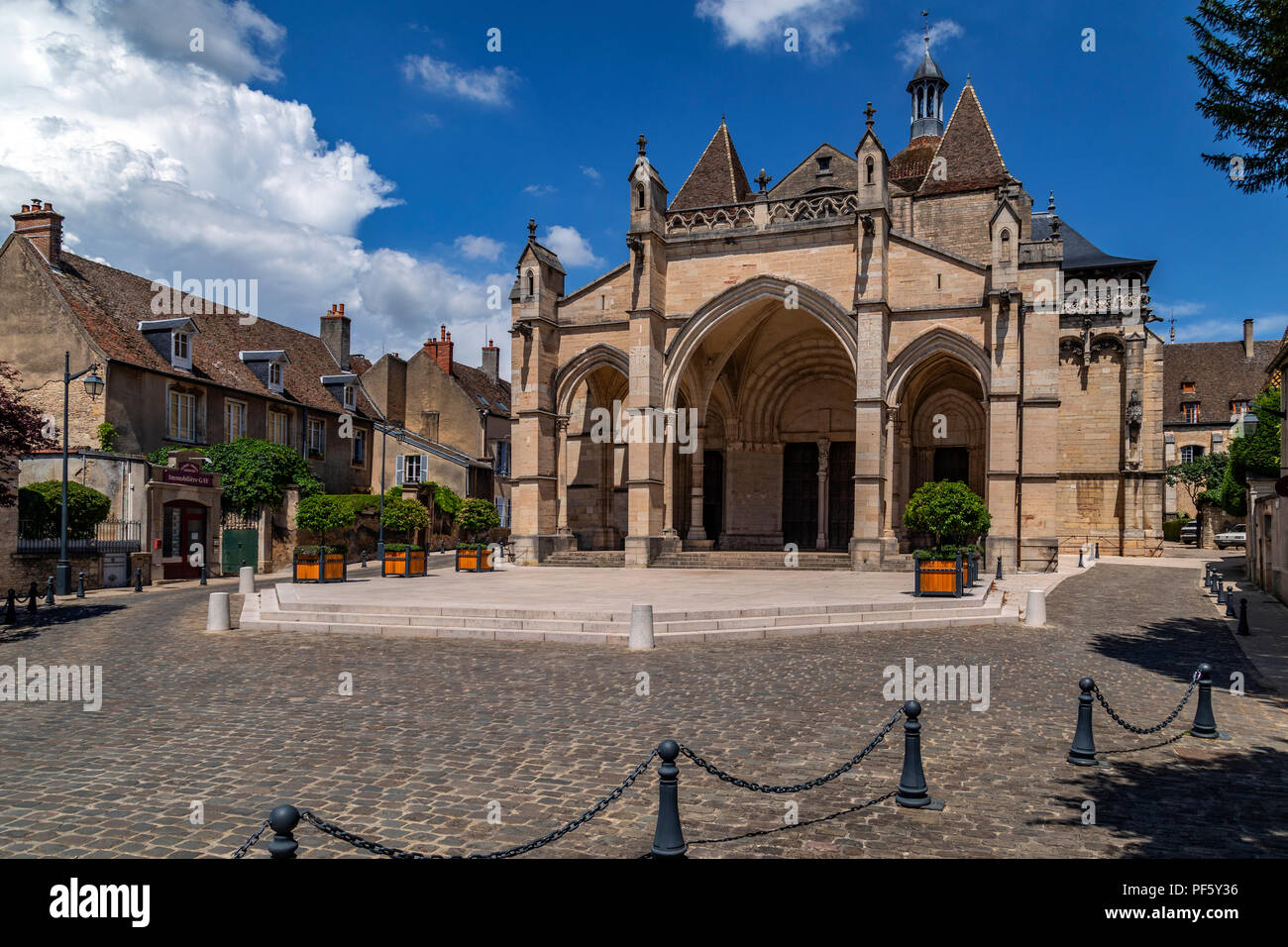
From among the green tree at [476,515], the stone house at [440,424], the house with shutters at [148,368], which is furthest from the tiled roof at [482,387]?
the green tree at [476,515]

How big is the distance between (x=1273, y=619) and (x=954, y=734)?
11.5 meters

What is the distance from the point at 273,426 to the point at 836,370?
20.3 meters

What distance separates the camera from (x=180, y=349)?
26984 mm

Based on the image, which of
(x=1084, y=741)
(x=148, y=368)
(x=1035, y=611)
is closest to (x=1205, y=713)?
(x=1084, y=741)

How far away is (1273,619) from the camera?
14984mm

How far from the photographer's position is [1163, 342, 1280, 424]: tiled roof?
52.9m

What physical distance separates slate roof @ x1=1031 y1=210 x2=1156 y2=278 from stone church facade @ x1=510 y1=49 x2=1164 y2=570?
0.45 ft

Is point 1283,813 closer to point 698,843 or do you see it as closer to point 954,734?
point 954,734

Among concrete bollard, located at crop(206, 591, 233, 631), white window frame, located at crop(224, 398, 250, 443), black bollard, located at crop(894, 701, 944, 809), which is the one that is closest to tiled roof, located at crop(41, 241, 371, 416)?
white window frame, located at crop(224, 398, 250, 443)

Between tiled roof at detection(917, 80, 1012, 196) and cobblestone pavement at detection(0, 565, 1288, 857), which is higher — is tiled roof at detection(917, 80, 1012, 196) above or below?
above

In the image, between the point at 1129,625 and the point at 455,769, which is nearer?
the point at 455,769

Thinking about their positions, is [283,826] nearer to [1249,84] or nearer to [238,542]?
[1249,84]

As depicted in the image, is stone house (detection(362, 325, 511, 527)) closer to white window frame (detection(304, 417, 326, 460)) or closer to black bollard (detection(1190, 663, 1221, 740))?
white window frame (detection(304, 417, 326, 460))
